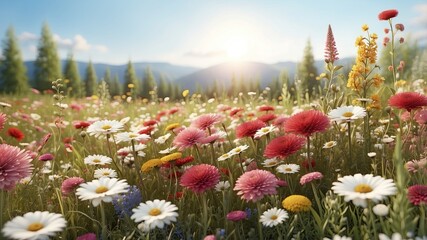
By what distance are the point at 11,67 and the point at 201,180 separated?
35639 mm

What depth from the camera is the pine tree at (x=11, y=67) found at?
33125 mm

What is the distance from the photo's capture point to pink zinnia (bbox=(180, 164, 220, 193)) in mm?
1910

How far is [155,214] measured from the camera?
1636mm

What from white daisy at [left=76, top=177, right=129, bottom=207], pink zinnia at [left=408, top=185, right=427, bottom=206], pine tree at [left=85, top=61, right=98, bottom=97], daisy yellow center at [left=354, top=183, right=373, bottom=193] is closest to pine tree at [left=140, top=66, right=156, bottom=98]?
pine tree at [left=85, top=61, right=98, bottom=97]

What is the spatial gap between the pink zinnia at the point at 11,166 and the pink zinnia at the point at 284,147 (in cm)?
119

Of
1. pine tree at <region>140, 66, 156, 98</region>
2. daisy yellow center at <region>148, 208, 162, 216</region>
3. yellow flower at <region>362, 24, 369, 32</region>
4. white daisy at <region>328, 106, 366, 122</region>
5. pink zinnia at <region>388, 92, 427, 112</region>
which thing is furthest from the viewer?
pine tree at <region>140, 66, 156, 98</region>

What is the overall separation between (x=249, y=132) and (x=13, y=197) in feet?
4.78

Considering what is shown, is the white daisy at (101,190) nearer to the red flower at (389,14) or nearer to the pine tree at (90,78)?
the red flower at (389,14)

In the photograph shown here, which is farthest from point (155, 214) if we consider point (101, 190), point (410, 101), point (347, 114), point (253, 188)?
point (410, 101)

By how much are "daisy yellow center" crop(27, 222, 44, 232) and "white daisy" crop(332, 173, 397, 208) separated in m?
1.04

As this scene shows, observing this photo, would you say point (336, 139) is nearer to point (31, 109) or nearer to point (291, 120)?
point (291, 120)

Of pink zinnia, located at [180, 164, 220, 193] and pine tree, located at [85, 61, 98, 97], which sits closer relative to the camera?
pink zinnia, located at [180, 164, 220, 193]

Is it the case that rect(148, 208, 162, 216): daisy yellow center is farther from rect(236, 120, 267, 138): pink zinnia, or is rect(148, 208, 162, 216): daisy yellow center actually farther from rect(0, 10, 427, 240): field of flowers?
rect(236, 120, 267, 138): pink zinnia

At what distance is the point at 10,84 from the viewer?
1309 inches
